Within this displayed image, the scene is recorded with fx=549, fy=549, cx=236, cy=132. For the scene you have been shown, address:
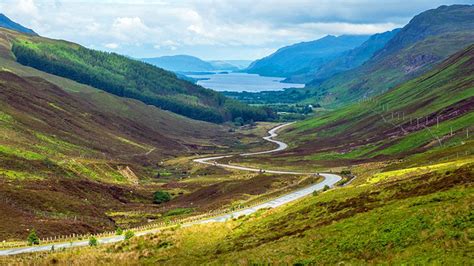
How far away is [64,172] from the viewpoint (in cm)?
15112

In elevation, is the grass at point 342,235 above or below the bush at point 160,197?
above

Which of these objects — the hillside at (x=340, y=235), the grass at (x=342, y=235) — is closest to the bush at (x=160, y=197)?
the hillside at (x=340, y=235)

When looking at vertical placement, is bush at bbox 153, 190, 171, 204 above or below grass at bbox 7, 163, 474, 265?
below

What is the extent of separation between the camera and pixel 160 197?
139 m

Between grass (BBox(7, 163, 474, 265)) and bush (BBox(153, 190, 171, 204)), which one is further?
bush (BBox(153, 190, 171, 204))

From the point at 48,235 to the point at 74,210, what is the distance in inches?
1099

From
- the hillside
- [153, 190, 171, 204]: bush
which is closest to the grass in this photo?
the hillside

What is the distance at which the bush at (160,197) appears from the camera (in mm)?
137625

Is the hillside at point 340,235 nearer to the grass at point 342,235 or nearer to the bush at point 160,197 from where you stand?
the grass at point 342,235

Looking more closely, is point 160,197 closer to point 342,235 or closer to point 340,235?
point 340,235

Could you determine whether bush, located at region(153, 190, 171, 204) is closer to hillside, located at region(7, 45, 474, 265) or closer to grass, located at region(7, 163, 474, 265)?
hillside, located at region(7, 45, 474, 265)

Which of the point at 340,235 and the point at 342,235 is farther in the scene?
the point at 340,235

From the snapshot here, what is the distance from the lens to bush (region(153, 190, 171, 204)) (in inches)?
5418

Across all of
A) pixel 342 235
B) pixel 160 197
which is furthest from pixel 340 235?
pixel 160 197
